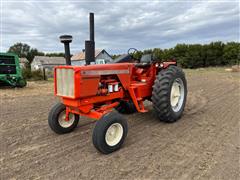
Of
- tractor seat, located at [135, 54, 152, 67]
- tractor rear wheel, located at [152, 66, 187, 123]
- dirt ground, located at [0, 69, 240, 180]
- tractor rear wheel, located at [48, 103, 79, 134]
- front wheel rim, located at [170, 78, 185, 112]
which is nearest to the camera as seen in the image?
dirt ground, located at [0, 69, 240, 180]

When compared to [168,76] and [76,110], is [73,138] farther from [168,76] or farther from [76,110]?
[168,76]

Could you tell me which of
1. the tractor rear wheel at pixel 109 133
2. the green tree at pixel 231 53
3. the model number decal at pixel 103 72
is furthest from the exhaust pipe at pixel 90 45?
the green tree at pixel 231 53

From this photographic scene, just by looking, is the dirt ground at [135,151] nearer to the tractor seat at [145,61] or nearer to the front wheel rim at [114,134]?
the front wheel rim at [114,134]

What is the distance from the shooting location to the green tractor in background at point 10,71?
36.9 feet

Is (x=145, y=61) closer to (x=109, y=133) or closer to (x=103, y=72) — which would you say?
(x=103, y=72)

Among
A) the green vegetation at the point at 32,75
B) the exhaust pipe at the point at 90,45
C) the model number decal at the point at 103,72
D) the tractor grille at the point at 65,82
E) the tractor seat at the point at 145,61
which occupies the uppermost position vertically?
the exhaust pipe at the point at 90,45

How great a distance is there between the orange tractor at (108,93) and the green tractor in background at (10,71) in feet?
27.2

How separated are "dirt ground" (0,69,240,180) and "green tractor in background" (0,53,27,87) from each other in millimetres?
6624

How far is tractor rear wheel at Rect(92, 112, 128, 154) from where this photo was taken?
337cm

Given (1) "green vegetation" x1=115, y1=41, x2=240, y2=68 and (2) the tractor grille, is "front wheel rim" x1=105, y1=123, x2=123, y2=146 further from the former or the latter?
(1) "green vegetation" x1=115, y1=41, x2=240, y2=68

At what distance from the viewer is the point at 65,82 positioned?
3.69 meters

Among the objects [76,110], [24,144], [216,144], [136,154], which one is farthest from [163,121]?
[24,144]

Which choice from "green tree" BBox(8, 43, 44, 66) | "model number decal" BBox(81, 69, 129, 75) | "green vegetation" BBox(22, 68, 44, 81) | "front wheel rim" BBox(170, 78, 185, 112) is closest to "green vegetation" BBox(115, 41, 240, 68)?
"green vegetation" BBox(22, 68, 44, 81)

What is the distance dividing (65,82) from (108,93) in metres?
0.81
